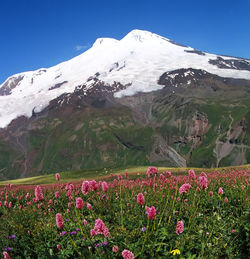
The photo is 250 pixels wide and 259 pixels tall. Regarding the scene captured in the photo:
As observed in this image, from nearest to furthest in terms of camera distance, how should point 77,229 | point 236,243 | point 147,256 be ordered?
point 147,256 → point 236,243 → point 77,229

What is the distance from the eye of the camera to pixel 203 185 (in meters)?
5.34

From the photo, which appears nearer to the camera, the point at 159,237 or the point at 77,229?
the point at 159,237

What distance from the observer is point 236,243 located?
5.81 m

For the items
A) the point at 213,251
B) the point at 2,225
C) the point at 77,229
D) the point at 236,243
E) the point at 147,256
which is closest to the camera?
the point at 147,256

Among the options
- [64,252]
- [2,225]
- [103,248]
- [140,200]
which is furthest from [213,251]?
[2,225]

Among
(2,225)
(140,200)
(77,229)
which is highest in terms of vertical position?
(140,200)

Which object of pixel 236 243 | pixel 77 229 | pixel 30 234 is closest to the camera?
pixel 236 243

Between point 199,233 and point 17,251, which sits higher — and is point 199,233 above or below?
above

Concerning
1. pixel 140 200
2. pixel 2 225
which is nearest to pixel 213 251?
pixel 140 200

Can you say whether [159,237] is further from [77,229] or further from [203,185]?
[77,229]

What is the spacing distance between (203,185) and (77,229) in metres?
2.94

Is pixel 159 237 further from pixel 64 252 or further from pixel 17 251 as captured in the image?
pixel 17 251

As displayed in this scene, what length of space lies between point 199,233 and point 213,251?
0.76 meters

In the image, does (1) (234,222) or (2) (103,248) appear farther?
(1) (234,222)
